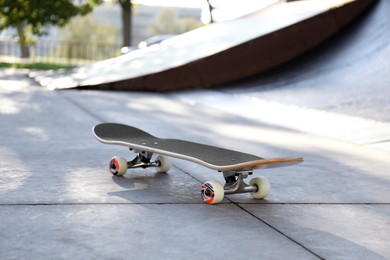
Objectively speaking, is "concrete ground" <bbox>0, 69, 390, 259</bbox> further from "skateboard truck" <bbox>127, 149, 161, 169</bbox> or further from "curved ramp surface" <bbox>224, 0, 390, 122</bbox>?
"curved ramp surface" <bbox>224, 0, 390, 122</bbox>

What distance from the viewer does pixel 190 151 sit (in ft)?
13.7

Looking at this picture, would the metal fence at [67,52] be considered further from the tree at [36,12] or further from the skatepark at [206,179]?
the skatepark at [206,179]

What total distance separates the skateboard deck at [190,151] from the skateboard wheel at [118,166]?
123 millimetres

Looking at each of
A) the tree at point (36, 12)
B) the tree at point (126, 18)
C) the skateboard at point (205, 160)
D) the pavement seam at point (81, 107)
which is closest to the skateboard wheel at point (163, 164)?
the skateboard at point (205, 160)

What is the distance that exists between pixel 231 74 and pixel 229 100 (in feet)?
5.08

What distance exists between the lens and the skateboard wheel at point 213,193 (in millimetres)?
3760

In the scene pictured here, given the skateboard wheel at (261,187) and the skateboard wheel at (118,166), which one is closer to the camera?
the skateboard wheel at (261,187)

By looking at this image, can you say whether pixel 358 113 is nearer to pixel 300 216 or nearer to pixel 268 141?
pixel 268 141

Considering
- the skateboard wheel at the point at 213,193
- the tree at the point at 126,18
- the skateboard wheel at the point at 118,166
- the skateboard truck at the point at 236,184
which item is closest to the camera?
the skateboard wheel at the point at 213,193

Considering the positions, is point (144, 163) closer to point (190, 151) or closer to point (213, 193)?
point (190, 151)

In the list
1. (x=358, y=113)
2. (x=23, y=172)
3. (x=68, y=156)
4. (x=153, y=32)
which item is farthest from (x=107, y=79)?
(x=153, y=32)

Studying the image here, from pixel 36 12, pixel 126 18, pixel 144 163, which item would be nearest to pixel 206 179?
pixel 144 163

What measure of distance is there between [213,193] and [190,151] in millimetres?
484

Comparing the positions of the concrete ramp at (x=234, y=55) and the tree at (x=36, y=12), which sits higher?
the tree at (x=36, y=12)
